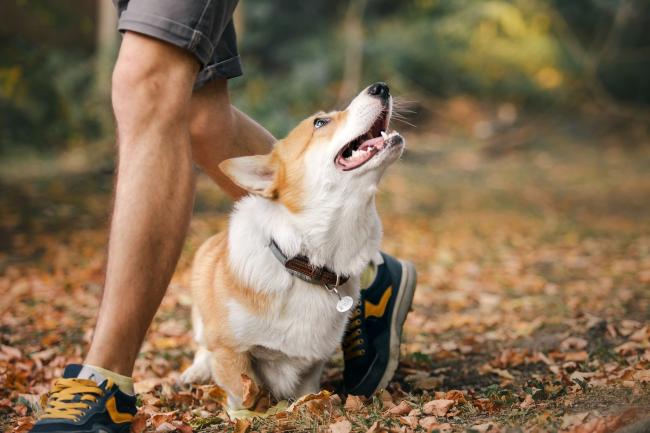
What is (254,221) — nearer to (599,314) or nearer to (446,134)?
(599,314)

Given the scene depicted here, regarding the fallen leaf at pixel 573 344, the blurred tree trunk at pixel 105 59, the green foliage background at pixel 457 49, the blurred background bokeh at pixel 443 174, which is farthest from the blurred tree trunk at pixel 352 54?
the fallen leaf at pixel 573 344

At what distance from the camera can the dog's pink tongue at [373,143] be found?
2.49 metres

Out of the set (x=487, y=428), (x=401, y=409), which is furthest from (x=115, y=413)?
(x=487, y=428)

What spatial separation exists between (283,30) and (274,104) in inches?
161

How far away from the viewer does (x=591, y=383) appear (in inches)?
98.8

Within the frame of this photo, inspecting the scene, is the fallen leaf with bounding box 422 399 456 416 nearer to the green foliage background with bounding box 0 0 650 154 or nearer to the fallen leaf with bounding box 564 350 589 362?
the fallen leaf with bounding box 564 350 589 362

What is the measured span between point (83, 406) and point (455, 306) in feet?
9.13

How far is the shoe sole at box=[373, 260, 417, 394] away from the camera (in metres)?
2.79

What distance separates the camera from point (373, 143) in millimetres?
2533

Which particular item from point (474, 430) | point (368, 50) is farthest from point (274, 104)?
point (474, 430)

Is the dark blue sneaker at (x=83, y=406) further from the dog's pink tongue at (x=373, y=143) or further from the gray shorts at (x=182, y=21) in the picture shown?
the dog's pink tongue at (x=373, y=143)

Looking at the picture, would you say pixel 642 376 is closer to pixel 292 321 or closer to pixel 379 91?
pixel 292 321

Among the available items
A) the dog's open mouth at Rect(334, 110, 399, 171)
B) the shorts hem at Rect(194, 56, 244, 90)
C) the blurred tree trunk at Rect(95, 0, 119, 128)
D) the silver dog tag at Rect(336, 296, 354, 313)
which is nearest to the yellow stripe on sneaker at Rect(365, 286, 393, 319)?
the silver dog tag at Rect(336, 296, 354, 313)

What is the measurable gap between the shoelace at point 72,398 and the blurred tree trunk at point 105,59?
6957mm
